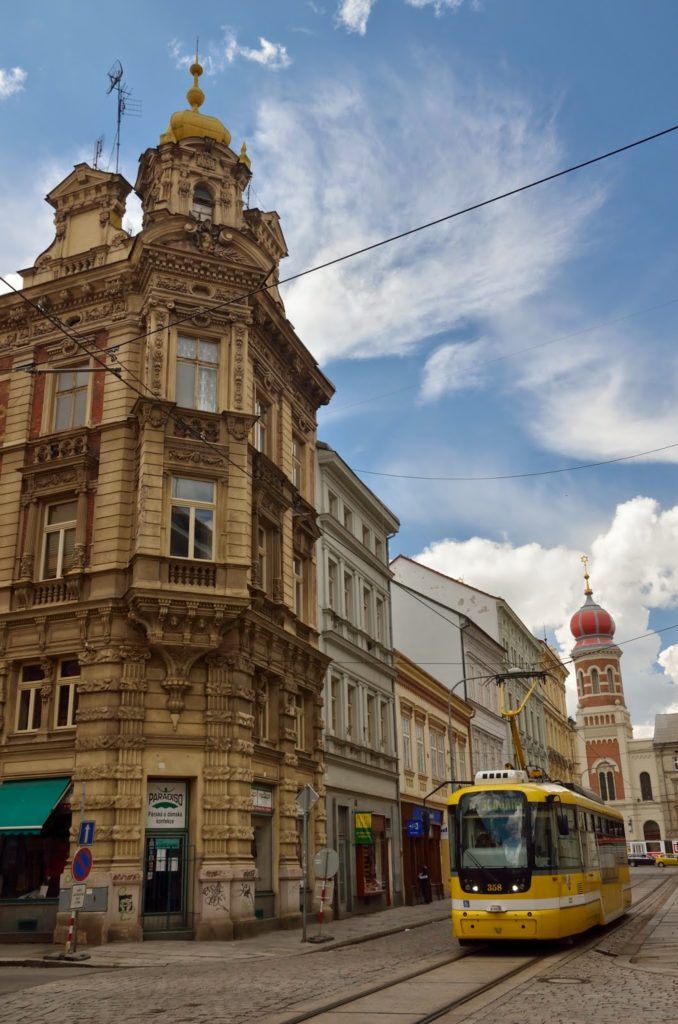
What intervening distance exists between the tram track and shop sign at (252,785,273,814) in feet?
23.1

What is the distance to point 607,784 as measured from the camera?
120312 millimetres

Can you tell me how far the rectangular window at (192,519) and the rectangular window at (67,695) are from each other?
12.0 ft

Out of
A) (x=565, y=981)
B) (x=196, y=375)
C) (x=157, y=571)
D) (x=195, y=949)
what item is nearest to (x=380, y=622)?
(x=196, y=375)

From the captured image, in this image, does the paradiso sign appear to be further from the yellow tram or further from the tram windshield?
the tram windshield

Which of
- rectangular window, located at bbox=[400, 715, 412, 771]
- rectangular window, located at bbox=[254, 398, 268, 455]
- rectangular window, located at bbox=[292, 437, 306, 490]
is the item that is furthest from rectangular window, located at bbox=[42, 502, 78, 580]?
rectangular window, located at bbox=[400, 715, 412, 771]

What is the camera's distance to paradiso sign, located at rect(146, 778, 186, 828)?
22109 millimetres

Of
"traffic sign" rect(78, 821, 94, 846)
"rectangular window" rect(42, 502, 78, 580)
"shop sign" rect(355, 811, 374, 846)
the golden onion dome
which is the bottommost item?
"traffic sign" rect(78, 821, 94, 846)

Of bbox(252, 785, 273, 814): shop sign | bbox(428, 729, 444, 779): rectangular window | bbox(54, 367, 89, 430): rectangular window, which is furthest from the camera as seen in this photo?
bbox(428, 729, 444, 779): rectangular window

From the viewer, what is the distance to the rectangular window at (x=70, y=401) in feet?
86.8

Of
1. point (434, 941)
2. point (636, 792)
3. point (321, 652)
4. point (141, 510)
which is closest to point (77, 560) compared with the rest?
point (141, 510)

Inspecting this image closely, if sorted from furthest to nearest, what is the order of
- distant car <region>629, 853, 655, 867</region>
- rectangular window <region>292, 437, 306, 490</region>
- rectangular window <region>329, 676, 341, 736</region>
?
distant car <region>629, 853, 655, 867</region>, rectangular window <region>329, 676, 341, 736</region>, rectangular window <region>292, 437, 306, 490</region>

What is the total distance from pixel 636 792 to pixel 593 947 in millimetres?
108506

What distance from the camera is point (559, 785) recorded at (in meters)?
20.8

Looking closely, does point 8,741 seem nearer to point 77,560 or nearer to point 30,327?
point 77,560
